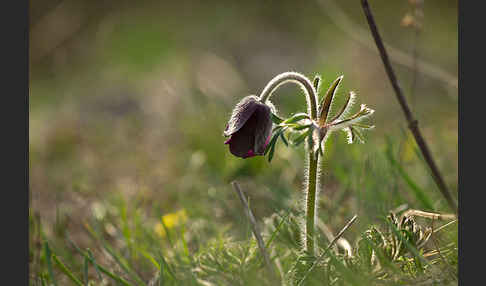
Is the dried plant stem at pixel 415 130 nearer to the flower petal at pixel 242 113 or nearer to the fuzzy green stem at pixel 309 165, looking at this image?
the fuzzy green stem at pixel 309 165

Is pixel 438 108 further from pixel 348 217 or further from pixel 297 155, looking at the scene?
pixel 348 217

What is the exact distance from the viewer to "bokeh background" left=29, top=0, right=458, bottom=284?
112 inches

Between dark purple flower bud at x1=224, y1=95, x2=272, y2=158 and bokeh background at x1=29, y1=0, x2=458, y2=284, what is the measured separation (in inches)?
21.6

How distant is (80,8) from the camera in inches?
276

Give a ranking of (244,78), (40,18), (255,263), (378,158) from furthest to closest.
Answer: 1. (40,18)
2. (244,78)
3. (378,158)
4. (255,263)

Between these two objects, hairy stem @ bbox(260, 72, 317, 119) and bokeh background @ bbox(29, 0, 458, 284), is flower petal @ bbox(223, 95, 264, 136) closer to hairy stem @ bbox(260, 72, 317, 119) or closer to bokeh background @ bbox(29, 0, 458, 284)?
hairy stem @ bbox(260, 72, 317, 119)

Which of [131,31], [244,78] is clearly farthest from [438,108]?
[131,31]

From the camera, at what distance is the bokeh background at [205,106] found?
9.35 feet

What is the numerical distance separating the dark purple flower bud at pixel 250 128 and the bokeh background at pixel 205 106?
1.80 ft

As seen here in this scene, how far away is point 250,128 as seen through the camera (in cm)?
188

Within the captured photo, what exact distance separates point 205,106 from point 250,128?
219 cm

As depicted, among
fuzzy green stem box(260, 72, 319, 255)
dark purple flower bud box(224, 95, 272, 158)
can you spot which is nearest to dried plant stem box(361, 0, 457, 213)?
fuzzy green stem box(260, 72, 319, 255)

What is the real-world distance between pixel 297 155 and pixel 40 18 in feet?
16.1

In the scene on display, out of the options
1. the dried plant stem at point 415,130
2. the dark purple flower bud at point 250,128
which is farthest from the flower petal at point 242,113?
the dried plant stem at point 415,130
